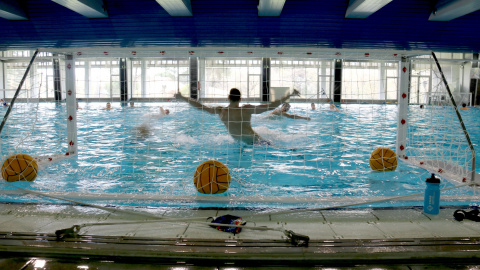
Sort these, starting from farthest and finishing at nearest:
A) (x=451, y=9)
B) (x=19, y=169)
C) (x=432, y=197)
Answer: (x=451, y=9), (x=19, y=169), (x=432, y=197)

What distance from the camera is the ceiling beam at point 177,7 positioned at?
8.28 meters

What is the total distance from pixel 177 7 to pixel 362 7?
474 centimetres

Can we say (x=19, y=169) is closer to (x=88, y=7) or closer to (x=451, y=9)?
(x=88, y=7)

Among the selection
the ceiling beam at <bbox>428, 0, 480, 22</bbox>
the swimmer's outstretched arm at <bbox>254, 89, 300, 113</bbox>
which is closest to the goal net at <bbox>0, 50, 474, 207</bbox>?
the swimmer's outstretched arm at <bbox>254, 89, 300, 113</bbox>

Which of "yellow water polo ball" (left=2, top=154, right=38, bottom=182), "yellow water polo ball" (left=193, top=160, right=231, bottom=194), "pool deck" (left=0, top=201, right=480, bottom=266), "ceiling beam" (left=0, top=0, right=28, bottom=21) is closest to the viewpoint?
"pool deck" (left=0, top=201, right=480, bottom=266)

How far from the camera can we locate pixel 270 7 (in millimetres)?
8547

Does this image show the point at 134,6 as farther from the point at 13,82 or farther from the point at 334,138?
the point at 13,82

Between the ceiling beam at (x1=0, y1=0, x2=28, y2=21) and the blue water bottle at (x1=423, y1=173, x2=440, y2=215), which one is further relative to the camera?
the ceiling beam at (x1=0, y1=0, x2=28, y2=21)

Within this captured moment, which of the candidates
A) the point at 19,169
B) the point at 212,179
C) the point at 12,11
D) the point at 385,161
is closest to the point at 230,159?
the point at 212,179

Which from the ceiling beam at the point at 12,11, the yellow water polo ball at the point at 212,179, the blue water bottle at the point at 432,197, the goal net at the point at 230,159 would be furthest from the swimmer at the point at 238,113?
the ceiling beam at the point at 12,11

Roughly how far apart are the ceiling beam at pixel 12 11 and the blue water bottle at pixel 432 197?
9.90m

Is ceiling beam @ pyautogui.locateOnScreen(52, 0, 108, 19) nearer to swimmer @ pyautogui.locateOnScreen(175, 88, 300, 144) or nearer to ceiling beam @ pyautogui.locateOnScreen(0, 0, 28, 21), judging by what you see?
ceiling beam @ pyautogui.locateOnScreen(0, 0, 28, 21)

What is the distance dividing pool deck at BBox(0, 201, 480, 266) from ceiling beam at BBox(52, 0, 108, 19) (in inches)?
261

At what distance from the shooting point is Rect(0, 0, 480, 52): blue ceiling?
904 cm
